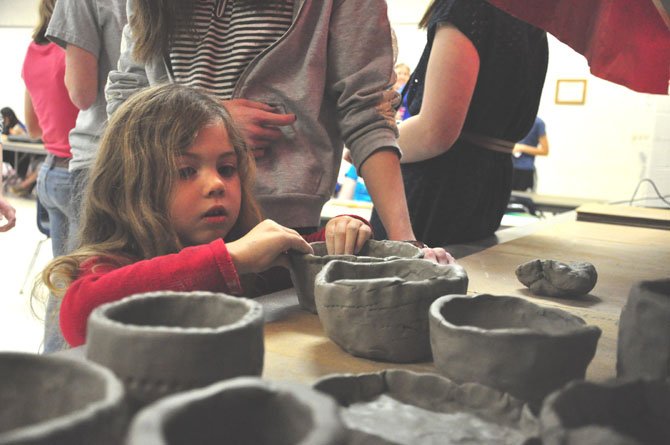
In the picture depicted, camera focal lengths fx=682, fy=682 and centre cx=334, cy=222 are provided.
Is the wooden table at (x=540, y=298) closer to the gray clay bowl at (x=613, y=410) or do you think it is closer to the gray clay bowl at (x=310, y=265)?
the gray clay bowl at (x=310, y=265)

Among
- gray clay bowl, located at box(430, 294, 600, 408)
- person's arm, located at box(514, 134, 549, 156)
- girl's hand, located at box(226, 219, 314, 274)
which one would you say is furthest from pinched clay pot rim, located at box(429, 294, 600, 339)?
person's arm, located at box(514, 134, 549, 156)

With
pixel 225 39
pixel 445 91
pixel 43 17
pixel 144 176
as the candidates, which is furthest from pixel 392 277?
pixel 43 17

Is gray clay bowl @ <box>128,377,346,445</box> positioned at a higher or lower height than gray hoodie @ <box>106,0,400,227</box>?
lower

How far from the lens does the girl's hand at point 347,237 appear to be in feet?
3.85

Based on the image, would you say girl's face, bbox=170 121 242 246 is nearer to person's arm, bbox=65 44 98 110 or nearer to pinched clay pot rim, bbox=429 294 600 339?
pinched clay pot rim, bbox=429 294 600 339

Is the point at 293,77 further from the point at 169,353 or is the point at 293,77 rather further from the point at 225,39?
the point at 169,353

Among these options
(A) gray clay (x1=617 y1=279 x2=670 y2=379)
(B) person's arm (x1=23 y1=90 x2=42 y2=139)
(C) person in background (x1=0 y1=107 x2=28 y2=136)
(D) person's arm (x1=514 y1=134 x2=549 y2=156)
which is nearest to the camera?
(A) gray clay (x1=617 y1=279 x2=670 y2=379)

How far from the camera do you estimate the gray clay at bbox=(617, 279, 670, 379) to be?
2.16 feet

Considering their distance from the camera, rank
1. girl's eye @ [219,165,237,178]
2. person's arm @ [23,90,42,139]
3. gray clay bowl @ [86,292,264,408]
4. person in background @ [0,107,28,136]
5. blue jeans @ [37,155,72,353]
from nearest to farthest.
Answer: gray clay bowl @ [86,292,264,408] < girl's eye @ [219,165,237,178] < blue jeans @ [37,155,72,353] < person's arm @ [23,90,42,139] < person in background @ [0,107,28,136]

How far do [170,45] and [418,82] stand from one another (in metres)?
0.83

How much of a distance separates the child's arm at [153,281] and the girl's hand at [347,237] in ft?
0.77

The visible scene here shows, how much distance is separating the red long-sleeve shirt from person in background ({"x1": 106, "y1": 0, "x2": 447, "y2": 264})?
411 mm

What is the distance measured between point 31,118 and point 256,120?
2297mm

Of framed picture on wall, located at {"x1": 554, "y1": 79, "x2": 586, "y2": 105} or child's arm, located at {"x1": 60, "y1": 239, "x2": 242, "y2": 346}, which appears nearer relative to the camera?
child's arm, located at {"x1": 60, "y1": 239, "x2": 242, "y2": 346}
